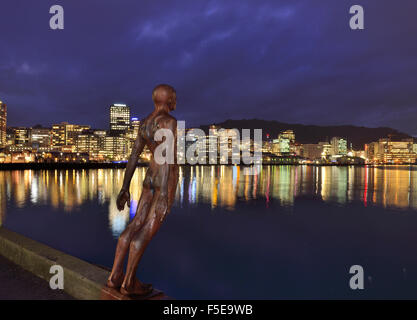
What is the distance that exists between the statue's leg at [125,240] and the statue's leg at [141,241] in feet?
0.31

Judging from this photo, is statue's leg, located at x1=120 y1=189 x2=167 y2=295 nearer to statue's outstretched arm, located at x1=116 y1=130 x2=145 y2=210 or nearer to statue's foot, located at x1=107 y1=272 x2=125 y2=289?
statue's foot, located at x1=107 y1=272 x2=125 y2=289

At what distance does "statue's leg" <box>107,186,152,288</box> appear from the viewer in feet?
13.2

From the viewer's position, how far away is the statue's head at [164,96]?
416 cm

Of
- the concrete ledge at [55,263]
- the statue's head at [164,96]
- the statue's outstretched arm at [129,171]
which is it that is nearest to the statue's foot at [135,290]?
the concrete ledge at [55,263]

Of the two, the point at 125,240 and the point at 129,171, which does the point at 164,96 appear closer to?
the point at 129,171

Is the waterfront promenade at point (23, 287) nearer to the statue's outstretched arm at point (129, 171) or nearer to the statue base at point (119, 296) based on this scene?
the statue base at point (119, 296)

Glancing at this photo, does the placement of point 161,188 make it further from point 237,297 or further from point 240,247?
point 240,247

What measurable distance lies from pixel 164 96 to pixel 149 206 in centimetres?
154

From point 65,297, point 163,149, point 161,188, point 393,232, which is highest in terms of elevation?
point 163,149

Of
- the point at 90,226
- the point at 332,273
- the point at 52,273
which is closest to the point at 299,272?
the point at 332,273

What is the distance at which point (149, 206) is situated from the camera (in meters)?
4.09

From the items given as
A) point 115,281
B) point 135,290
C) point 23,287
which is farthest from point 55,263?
point 135,290

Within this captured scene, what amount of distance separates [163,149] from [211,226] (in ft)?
46.7
